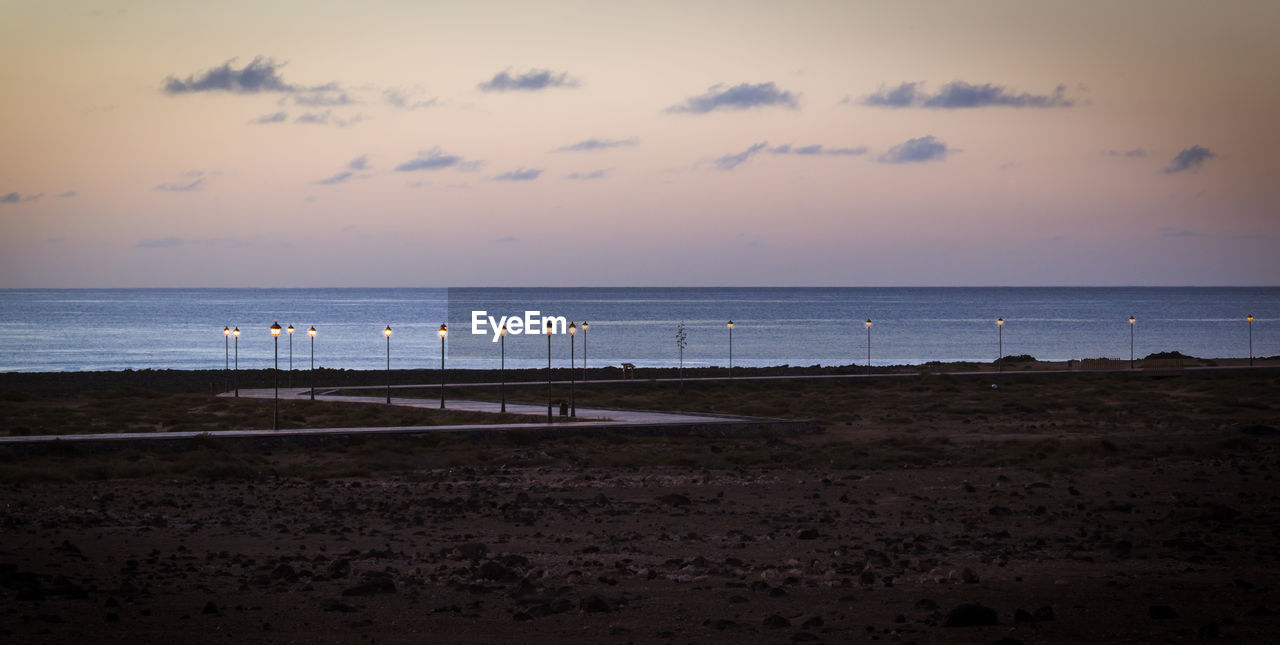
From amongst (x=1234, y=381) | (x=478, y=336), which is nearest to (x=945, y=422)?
(x=1234, y=381)

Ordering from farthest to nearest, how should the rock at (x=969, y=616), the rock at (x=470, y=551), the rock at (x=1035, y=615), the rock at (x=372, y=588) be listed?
the rock at (x=470, y=551) → the rock at (x=372, y=588) → the rock at (x=1035, y=615) → the rock at (x=969, y=616)

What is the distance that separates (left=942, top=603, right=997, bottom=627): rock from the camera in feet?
40.4

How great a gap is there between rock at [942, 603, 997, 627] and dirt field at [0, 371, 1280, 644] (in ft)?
0.08

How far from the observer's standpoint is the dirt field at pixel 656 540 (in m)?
12.7

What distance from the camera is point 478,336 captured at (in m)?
166

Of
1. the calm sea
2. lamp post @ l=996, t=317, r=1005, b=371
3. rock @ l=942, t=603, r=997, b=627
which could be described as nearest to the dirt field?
rock @ l=942, t=603, r=997, b=627

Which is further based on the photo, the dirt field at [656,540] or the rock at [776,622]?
the dirt field at [656,540]

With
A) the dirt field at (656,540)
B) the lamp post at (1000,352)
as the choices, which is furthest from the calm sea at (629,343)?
the dirt field at (656,540)

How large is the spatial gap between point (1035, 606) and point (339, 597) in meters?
8.38

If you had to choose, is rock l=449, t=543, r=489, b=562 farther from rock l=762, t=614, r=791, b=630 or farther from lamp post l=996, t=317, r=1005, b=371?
lamp post l=996, t=317, r=1005, b=371

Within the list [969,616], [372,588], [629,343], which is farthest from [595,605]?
[629,343]

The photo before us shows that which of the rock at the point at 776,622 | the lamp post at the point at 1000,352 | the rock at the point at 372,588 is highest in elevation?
the lamp post at the point at 1000,352

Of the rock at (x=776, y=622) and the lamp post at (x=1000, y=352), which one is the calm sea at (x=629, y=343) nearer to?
the lamp post at (x=1000, y=352)

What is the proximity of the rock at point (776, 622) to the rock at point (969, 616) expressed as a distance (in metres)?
1.70
